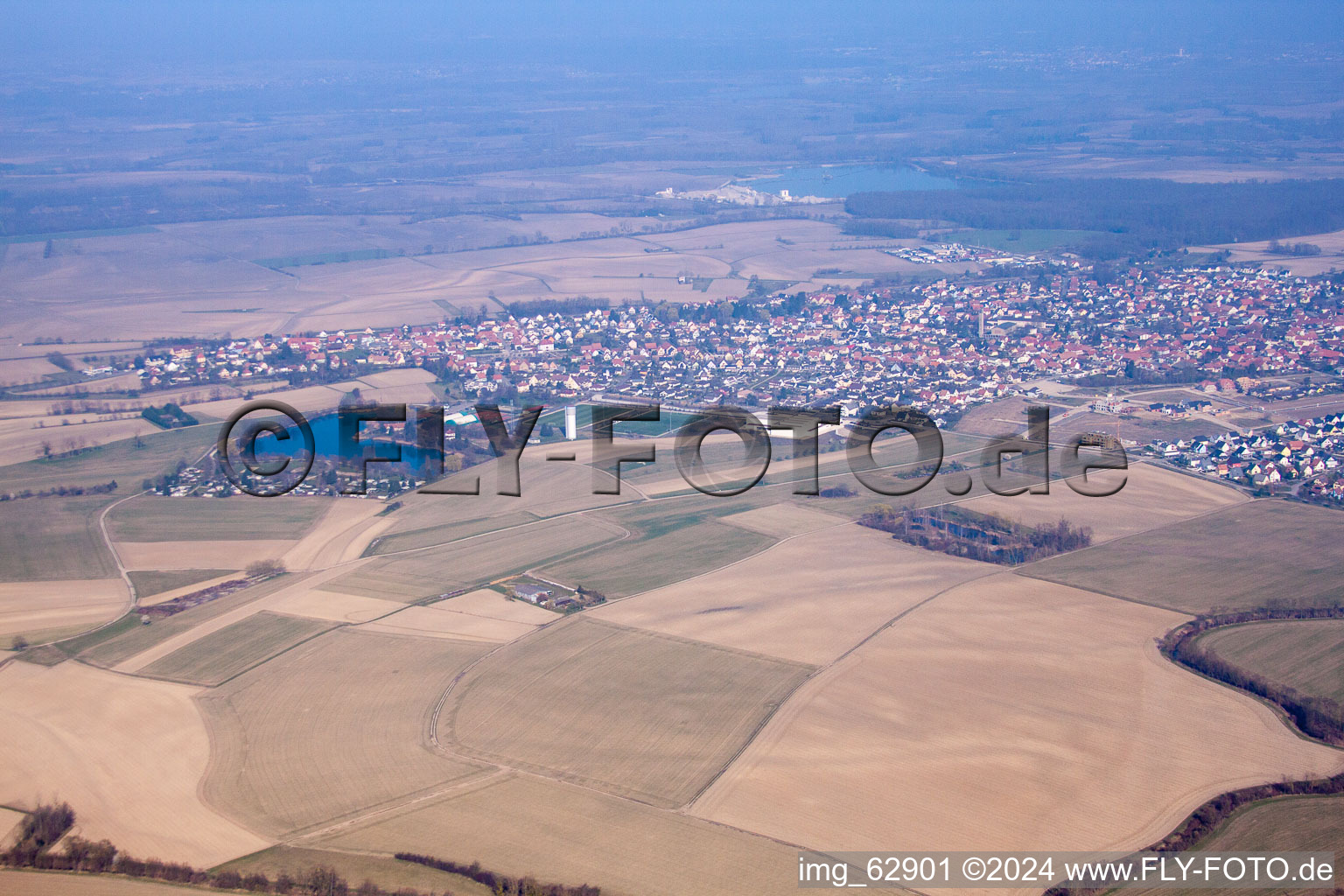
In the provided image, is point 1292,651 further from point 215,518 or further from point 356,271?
point 356,271

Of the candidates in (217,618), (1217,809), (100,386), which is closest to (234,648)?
(217,618)

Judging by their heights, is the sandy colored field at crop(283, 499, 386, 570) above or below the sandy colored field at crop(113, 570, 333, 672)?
above

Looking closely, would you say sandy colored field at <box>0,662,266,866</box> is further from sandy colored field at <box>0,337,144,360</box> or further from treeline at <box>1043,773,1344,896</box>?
sandy colored field at <box>0,337,144,360</box>

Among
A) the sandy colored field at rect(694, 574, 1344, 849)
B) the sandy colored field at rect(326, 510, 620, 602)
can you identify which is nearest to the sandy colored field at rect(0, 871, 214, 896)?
the sandy colored field at rect(694, 574, 1344, 849)

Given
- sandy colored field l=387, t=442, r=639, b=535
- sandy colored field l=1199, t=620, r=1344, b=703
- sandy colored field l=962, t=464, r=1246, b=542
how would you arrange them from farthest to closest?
sandy colored field l=387, t=442, r=639, b=535
sandy colored field l=962, t=464, r=1246, b=542
sandy colored field l=1199, t=620, r=1344, b=703

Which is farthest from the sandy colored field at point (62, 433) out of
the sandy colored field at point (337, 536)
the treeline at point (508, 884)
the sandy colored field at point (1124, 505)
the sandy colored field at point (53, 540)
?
the sandy colored field at point (1124, 505)
